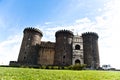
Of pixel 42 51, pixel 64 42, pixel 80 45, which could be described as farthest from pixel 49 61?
pixel 80 45

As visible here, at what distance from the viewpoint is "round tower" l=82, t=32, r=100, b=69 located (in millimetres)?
48597

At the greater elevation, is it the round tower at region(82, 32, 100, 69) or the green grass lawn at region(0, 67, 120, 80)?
the round tower at region(82, 32, 100, 69)

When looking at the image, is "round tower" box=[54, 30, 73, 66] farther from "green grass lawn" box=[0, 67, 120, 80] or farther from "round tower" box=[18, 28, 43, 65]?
"green grass lawn" box=[0, 67, 120, 80]

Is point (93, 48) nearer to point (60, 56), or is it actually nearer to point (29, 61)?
point (60, 56)

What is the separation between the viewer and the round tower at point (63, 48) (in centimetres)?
4884

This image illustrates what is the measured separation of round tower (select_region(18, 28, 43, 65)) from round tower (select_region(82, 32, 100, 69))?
58.6 ft

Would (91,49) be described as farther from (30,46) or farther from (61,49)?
(30,46)

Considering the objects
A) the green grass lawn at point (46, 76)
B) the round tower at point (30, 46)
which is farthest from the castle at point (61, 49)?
the green grass lawn at point (46, 76)

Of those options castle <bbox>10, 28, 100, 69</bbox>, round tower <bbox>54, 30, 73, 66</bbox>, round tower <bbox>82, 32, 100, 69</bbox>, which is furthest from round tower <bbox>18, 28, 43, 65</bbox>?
round tower <bbox>82, 32, 100, 69</bbox>

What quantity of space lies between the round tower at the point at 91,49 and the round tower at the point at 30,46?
703 inches

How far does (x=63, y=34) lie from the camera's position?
52656 mm

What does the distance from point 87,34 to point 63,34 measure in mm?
9053

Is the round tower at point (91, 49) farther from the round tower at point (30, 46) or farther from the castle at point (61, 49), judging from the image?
the round tower at point (30, 46)

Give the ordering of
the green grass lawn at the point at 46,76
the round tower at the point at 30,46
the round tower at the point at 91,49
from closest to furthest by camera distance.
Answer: the green grass lawn at the point at 46,76 < the round tower at the point at 91,49 < the round tower at the point at 30,46
